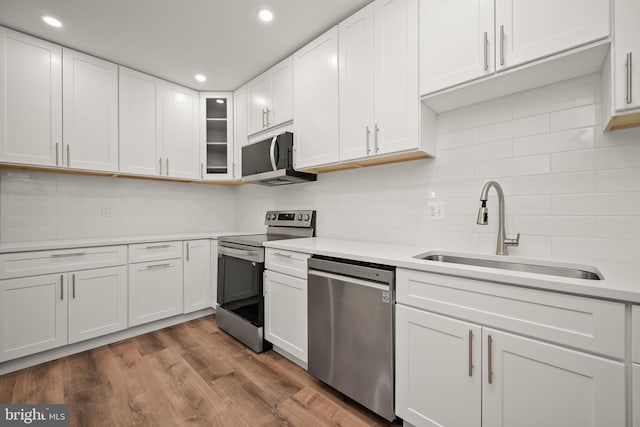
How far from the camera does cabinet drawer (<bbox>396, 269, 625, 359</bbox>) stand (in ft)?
2.80

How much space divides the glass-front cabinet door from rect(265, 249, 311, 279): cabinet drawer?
1.49 meters

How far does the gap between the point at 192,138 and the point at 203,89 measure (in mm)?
605

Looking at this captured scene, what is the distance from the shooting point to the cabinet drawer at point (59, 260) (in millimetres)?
1930

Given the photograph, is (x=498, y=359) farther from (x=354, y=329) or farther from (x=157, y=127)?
(x=157, y=127)

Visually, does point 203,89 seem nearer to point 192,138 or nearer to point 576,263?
point 192,138

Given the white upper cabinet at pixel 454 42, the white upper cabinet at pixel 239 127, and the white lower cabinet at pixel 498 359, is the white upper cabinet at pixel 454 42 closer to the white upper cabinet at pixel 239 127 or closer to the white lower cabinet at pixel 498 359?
the white lower cabinet at pixel 498 359

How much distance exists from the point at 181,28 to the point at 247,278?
2.05m

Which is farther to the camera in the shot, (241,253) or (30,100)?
(241,253)

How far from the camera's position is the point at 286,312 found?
198 cm

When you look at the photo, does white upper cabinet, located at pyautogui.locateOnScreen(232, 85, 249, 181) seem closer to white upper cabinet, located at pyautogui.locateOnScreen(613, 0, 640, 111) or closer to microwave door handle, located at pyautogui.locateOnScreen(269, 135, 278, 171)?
microwave door handle, located at pyautogui.locateOnScreen(269, 135, 278, 171)

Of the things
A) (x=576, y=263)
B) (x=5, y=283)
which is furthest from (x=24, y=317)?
(x=576, y=263)

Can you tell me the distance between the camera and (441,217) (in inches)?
70.9

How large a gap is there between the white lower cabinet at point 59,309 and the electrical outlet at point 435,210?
2.62 m

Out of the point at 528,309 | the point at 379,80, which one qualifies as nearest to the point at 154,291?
the point at 379,80
